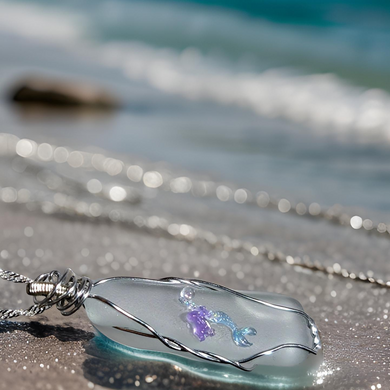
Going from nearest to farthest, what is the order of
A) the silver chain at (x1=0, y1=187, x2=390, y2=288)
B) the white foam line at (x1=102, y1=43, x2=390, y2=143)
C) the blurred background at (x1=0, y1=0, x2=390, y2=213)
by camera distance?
the silver chain at (x1=0, y1=187, x2=390, y2=288) → the blurred background at (x1=0, y1=0, x2=390, y2=213) → the white foam line at (x1=102, y1=43, x2=390, y2=143)

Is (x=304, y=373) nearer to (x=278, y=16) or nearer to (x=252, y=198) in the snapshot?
(x=252, y=198)

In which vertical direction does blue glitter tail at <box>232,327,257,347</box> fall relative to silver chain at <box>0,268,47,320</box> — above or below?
above

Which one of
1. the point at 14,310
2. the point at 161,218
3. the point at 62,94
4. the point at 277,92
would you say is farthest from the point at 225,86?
the point at 14,310

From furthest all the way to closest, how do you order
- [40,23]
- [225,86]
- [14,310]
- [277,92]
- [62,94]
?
1. [40,23]
2. [225,86]
3. [277,92]
4. [62,94]
5. [14,310]

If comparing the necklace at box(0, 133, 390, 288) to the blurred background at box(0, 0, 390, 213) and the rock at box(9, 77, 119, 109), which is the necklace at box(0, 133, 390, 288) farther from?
the rock at box(9, 77, 119, 109)

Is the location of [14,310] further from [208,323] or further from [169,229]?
[169,229]

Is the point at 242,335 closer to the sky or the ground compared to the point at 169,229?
closer to the sky

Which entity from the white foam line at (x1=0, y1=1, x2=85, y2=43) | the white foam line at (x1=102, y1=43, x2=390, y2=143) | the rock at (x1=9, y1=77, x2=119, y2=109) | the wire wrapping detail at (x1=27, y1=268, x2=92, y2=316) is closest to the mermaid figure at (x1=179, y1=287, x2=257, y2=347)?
the wire wrapping detail at (x1=27, y1=268, x2=92, y2=316)

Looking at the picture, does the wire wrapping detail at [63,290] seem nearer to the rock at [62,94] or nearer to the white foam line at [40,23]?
the rock at [62,94]
